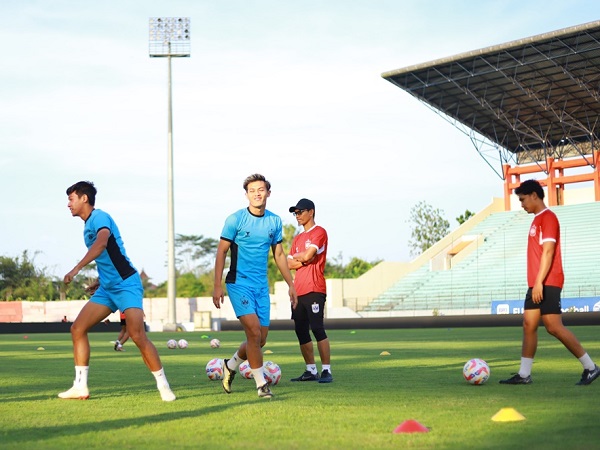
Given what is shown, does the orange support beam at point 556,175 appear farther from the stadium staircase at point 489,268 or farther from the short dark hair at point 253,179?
the short dark hair at point 253,179

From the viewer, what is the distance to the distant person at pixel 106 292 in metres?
8.52

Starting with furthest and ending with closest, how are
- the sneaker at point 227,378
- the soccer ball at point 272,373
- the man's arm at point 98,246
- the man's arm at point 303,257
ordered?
the man's arm at point 303,257
the soccer ball at point 272,373
the sneaker at point 227,378
the man's arm at point 98,246

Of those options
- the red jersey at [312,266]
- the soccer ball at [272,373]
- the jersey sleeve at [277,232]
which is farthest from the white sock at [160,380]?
the red jersey at [312,266]

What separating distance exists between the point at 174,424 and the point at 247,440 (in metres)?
1.02

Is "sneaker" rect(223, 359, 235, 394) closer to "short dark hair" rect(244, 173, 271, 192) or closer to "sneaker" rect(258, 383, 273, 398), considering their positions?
"sneaker" rect(258, 383, 273, 398)

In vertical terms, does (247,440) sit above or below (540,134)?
below

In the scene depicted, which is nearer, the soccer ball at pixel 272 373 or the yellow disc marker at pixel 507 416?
the yellow disc marker at pixel 507 416

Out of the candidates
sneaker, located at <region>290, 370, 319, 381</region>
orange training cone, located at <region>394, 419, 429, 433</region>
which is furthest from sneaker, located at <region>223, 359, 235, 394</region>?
orange training cone, located at <region>394, 419, 429, 433</region>

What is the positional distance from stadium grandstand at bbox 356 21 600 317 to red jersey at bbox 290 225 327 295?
34574 millimetres

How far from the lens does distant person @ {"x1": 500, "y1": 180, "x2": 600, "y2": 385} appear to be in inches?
365

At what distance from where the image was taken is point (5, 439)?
619cm

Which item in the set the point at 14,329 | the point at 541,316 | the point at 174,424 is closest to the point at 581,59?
the point at 14,329

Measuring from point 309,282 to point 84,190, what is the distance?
3.18 m

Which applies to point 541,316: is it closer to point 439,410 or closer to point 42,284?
point 439,410
